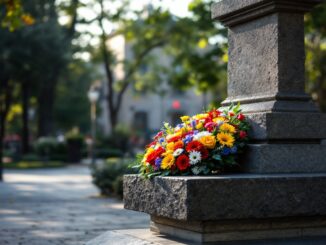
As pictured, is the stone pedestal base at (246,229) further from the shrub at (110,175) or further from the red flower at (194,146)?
the shrub at (110,175)

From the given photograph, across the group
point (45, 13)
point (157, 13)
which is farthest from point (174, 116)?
point (157, 13)

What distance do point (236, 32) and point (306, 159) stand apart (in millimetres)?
1567

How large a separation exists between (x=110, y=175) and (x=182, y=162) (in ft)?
31.9

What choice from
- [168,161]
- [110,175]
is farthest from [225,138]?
[110,175]

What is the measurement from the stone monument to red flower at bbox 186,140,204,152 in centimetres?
43

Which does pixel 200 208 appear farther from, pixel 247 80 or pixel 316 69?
pixel 316 69

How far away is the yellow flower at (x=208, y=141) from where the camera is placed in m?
5.96

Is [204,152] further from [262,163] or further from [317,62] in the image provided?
[317,62]

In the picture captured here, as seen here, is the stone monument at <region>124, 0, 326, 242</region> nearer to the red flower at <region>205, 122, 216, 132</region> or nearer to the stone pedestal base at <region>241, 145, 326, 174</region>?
the stone pedestal base at <region>241, 145, 326, 174</region>

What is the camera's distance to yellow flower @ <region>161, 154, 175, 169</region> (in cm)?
595

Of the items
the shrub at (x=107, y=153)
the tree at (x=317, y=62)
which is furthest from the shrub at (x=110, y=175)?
the shrub at (x=107, y=153)

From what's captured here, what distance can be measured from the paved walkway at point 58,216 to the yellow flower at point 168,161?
2554mm

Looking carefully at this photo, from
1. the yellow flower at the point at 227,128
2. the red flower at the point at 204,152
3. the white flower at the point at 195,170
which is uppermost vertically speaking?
the yellow flower at the point at 227,128

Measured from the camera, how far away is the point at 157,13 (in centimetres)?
2253
